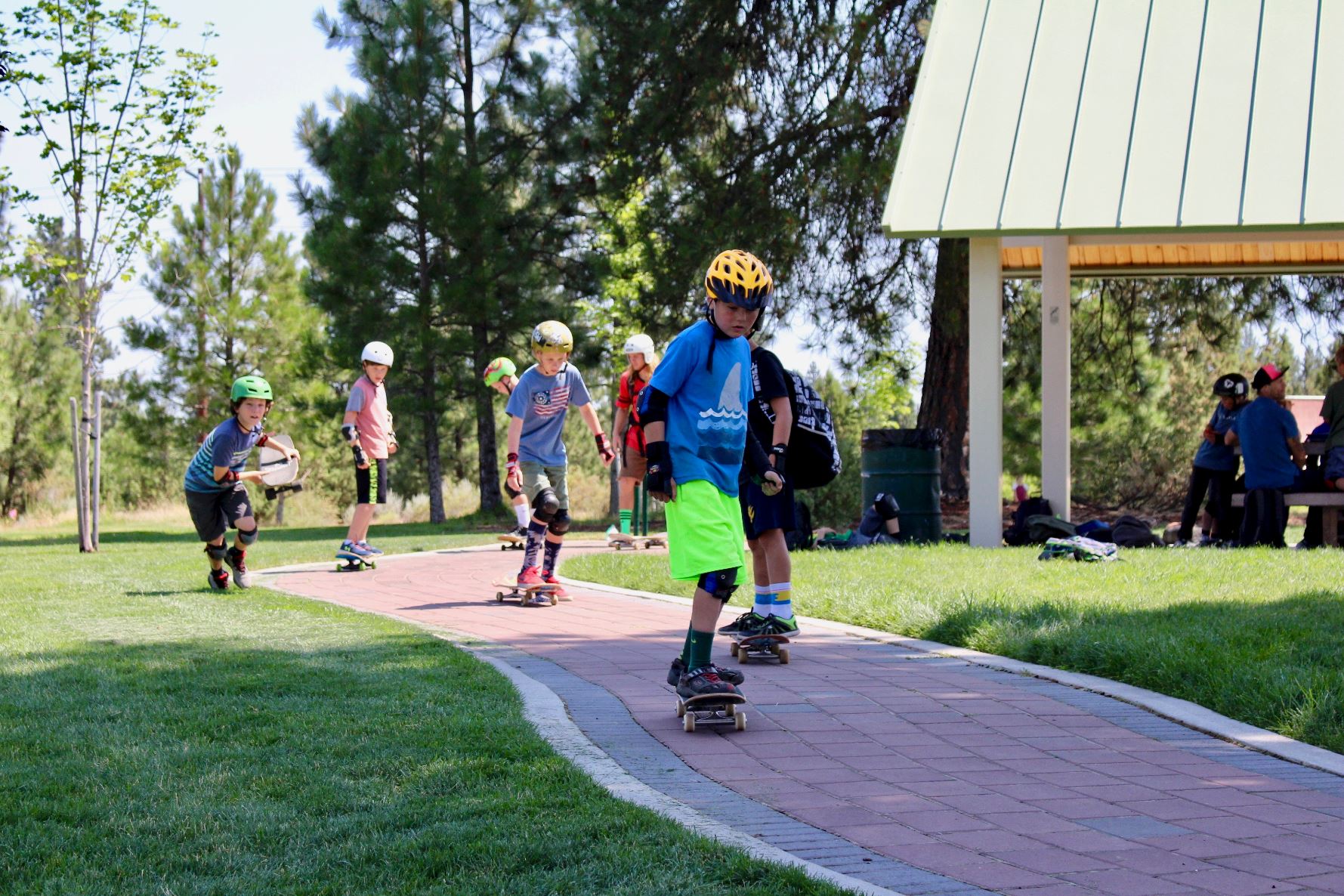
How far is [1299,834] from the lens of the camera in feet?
12.9

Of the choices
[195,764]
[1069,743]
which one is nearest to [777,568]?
[1069,743]

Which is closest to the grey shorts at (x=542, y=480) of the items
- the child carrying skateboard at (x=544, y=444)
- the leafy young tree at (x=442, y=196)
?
the child carrying skateboard at (x=544, y=444)

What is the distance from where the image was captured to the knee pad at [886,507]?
546 inches

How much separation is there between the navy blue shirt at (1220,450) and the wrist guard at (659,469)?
9.60m

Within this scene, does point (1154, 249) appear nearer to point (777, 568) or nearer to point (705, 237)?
point (705, 237)

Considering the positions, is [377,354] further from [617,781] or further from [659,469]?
[617,781]

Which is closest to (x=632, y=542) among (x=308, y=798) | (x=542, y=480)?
(x=542, y=480)

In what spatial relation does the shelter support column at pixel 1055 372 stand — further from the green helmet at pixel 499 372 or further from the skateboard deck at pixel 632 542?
the green helmet at pixel 499 372

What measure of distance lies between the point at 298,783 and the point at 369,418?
841 cm

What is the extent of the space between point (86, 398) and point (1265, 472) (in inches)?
541

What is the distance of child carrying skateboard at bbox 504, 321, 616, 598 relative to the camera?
958cm

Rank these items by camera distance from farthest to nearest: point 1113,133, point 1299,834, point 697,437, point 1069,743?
point 1113,133 < point 697,437 < point 1069,743 < point 1299,834

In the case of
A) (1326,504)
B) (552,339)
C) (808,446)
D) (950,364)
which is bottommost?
(1326,504)

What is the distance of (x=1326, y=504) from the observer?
12.6 m
